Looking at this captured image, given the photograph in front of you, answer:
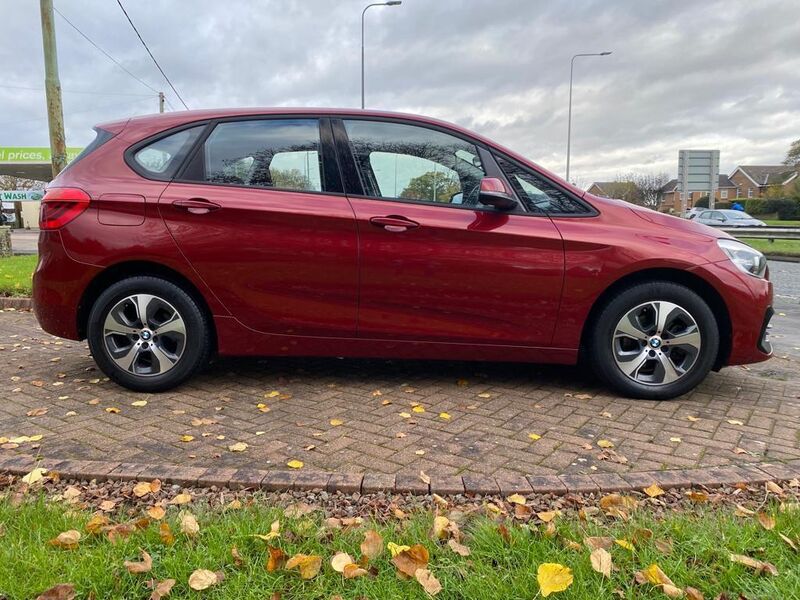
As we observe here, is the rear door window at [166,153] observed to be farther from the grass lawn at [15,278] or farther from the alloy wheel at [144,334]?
the grass lawn at [15,278]

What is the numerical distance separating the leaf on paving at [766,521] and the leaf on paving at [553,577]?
2.71 feet

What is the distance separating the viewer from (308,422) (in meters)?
3.21

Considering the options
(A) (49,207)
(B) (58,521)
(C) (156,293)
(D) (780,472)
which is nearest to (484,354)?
(D) (780,472)

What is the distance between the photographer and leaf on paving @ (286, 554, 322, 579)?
181 cm

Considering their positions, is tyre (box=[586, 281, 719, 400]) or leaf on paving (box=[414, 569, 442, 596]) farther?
tyre (box=[586, 281, 719, 400])

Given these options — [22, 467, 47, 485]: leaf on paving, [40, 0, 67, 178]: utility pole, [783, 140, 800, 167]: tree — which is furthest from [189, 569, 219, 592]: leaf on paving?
[783, 140, 800, 167]: tree

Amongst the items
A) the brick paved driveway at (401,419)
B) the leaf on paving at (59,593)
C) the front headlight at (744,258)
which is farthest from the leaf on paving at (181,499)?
the front headlight at (744,258)

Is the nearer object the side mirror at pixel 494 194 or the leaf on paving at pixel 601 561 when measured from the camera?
the leaf on paving at pixel 601 561

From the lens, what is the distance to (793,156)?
57750 mm

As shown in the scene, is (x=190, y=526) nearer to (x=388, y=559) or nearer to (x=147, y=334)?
(x=388, y=559)

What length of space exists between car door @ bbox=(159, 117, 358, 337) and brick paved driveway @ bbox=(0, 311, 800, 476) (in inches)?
22.1

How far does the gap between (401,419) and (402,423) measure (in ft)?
0.21

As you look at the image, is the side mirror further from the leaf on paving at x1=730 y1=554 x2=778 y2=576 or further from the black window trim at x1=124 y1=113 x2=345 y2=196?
the leaf on paving at x1=730 y1=554 x2=778 y2=576

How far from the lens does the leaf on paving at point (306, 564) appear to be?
1806mm
